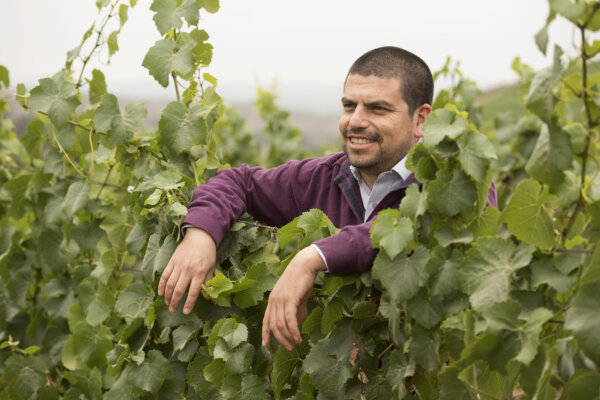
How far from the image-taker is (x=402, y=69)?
7.98 ft

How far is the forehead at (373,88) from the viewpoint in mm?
2352

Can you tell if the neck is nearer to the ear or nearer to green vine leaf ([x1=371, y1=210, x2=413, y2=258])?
the ear

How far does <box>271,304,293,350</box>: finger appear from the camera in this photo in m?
1.71

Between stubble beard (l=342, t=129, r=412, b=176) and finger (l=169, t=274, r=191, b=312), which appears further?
stubble beard (l=342, t=129, r=412, b=176)

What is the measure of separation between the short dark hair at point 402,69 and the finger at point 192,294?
98 cm

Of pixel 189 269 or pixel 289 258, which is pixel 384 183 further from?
pixel 189 269

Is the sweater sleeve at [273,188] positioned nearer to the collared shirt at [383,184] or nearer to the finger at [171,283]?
the collared shirt at [383,184]

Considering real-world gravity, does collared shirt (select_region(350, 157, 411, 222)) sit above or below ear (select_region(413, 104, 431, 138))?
below

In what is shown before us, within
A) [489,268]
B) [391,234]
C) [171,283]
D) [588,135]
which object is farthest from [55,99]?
[588,135]

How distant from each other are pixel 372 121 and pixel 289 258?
75 cm

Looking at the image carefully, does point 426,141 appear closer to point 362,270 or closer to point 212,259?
point 362,270

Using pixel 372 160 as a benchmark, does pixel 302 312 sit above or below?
below

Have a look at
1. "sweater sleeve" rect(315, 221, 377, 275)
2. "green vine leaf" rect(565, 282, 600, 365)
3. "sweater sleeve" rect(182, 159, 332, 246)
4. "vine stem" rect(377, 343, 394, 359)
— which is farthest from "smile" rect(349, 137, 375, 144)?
"green vine leaf" rect(565, 282, 600, 365)

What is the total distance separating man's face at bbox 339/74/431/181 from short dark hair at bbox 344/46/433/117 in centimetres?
3
